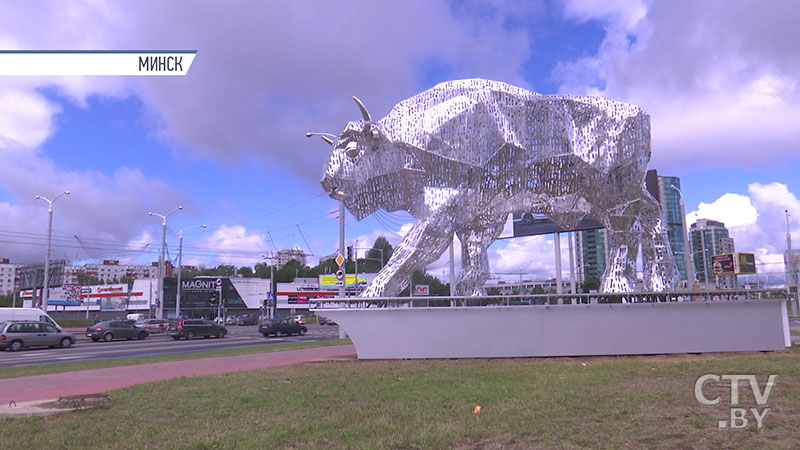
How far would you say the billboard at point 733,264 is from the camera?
45156mm

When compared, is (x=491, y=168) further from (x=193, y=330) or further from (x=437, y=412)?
(x=193, y=330)

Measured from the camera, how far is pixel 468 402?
699 cm

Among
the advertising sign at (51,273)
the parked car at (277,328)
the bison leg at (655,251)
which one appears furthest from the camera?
the advertising sign at (51,273)

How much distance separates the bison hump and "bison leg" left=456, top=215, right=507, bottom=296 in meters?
2.00

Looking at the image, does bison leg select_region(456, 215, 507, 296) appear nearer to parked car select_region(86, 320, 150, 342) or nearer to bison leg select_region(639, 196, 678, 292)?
bison leg select_region(639, 196, 678, 292)

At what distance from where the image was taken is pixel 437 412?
21.2 ft

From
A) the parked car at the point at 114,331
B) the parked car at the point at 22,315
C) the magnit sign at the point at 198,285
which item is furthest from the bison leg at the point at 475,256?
the magnit sign at the point at 198,285

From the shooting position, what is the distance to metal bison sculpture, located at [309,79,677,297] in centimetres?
1188

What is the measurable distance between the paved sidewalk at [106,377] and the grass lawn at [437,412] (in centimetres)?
176

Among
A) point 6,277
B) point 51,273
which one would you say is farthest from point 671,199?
point 6,277

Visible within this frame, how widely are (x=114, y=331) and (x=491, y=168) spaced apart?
2477 centimetres

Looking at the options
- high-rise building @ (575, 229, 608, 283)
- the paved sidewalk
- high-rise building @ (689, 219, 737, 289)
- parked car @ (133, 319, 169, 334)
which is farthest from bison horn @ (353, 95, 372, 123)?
high-rise building @ (689, 219, 737, 289)

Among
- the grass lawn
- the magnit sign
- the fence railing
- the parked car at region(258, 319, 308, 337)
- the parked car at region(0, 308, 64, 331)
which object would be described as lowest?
the parked car at region(258, 319, 308, 337)

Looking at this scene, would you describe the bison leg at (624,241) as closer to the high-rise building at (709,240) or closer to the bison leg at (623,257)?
the bison leg at (623,257)
